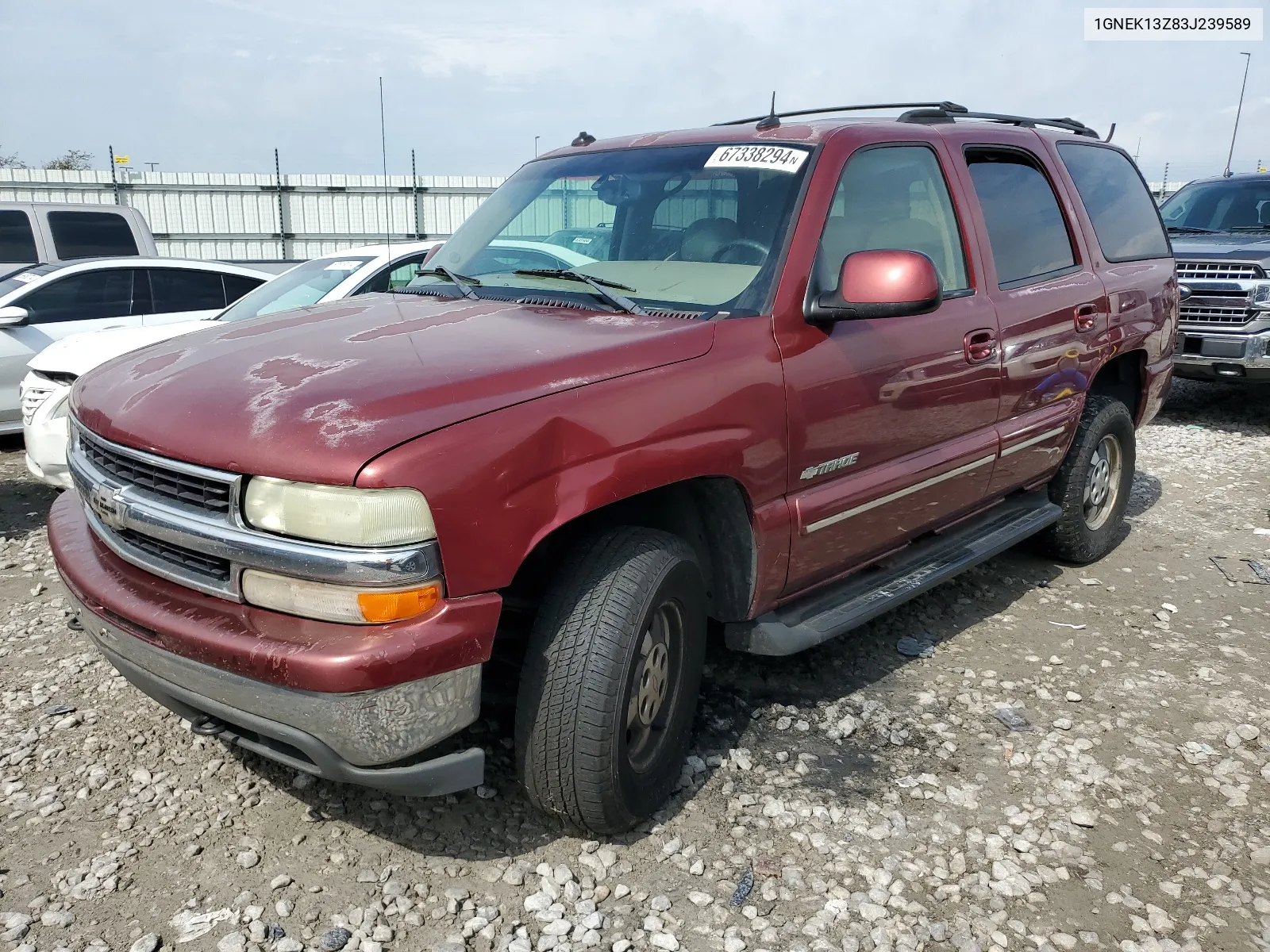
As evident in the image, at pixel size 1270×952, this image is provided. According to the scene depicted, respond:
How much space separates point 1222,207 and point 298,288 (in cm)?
832

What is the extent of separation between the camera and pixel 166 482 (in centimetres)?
242

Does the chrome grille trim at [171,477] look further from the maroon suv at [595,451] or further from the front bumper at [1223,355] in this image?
the front bumper at [1223,355]

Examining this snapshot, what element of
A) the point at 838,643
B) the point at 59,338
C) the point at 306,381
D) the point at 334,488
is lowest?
the point at 838,643

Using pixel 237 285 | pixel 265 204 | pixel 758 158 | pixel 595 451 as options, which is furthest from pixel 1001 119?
pixel 265 204

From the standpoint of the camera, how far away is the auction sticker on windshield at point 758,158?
323 centimetres

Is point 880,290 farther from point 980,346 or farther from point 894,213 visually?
point 980,346

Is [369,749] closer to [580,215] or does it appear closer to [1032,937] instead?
[1032,937]

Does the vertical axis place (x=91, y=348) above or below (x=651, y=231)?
below

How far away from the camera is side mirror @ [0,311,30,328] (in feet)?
22.2

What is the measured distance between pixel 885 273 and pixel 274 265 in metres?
8.68

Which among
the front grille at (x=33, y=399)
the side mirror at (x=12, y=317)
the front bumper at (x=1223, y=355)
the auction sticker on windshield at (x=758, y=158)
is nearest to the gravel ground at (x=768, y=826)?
the auction sticker on windshield at (x=758, y=158)

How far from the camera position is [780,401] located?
9.49ft

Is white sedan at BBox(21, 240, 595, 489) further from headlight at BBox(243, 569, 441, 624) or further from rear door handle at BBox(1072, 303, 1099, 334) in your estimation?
rear door handle at BBox(1072, 303, 1099, 334)

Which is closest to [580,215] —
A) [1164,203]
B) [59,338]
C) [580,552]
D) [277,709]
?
[580,552]
